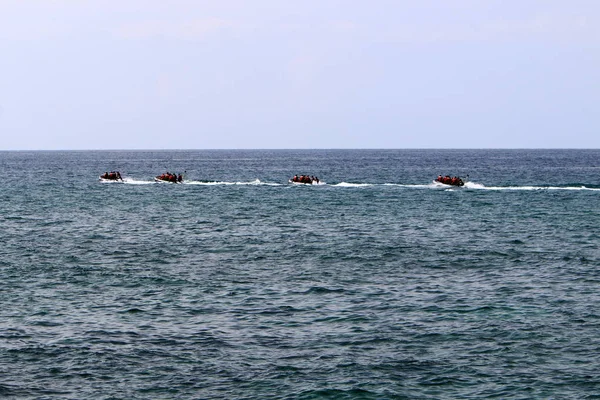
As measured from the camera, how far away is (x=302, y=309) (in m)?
35.6

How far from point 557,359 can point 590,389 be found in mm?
3022

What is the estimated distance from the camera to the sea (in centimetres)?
2600

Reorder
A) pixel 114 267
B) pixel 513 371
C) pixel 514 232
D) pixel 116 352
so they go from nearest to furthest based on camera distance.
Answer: pixel 513 371 → pixel 116 352 → pixel 114 267 → pixel 514 232

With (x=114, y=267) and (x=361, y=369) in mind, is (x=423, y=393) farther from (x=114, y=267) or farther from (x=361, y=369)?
(x=114, y=267)

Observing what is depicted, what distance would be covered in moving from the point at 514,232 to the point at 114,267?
108 ft

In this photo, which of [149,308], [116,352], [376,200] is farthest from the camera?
[376,200]

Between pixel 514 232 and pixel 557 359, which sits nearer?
pixel 557 359

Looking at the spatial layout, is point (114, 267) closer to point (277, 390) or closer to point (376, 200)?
point (277, 390)

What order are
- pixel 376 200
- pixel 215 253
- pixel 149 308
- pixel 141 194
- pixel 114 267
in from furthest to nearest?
pixel 141 194 < pixel 376 200 < pixel 215 253 < pixel 114 267 < pixel 149 308

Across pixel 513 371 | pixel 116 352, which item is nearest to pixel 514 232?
pixel 513 371

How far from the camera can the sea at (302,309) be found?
26000mm

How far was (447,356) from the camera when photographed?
28.5 metres

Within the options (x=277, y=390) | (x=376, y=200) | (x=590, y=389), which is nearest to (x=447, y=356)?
(x=590, y=389)

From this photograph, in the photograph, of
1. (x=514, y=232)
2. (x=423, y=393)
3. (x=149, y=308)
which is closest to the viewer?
(x=423, y=393)
